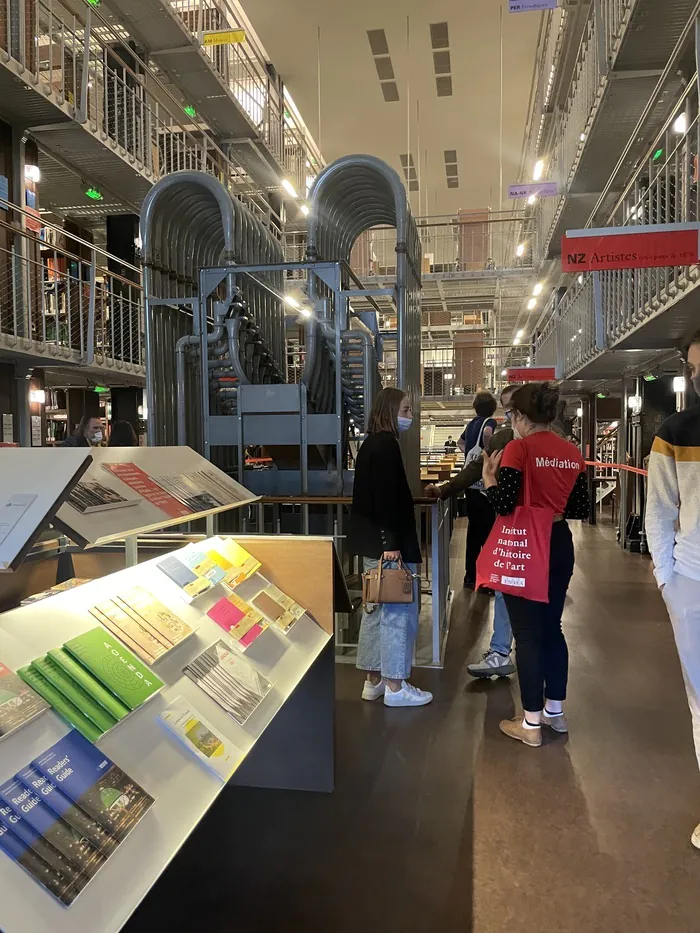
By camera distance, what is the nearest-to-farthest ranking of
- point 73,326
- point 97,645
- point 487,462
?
point 97,645 < point 487,462 < point 73,326

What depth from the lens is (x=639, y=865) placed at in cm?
227

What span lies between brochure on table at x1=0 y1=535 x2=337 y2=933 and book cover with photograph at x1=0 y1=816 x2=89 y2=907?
1 cm

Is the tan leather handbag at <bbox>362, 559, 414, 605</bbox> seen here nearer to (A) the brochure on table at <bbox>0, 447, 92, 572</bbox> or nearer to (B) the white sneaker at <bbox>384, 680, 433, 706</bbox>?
(B) the white sneaker at <bbox>384, 680, 433, 706</bbox>

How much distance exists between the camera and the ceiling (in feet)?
30.5

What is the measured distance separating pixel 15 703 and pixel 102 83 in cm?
910

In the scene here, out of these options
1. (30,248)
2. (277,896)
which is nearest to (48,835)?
(277,896)

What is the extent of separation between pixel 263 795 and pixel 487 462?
6.12 ft

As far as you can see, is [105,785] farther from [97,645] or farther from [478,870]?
[478,870]

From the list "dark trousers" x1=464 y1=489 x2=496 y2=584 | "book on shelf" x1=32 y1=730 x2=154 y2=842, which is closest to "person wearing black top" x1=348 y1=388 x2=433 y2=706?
"book on shelf" x1=32 y1=730 x2=154 y2=842

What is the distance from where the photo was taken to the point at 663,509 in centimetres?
244

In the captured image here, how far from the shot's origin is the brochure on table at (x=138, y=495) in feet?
5.05

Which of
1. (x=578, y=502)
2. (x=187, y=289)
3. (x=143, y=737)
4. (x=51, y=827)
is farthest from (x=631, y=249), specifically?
(x=51, y=827)

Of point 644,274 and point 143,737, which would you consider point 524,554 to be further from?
point 644,274

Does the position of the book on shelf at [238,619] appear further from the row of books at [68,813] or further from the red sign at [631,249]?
the red sign at [631,249]
